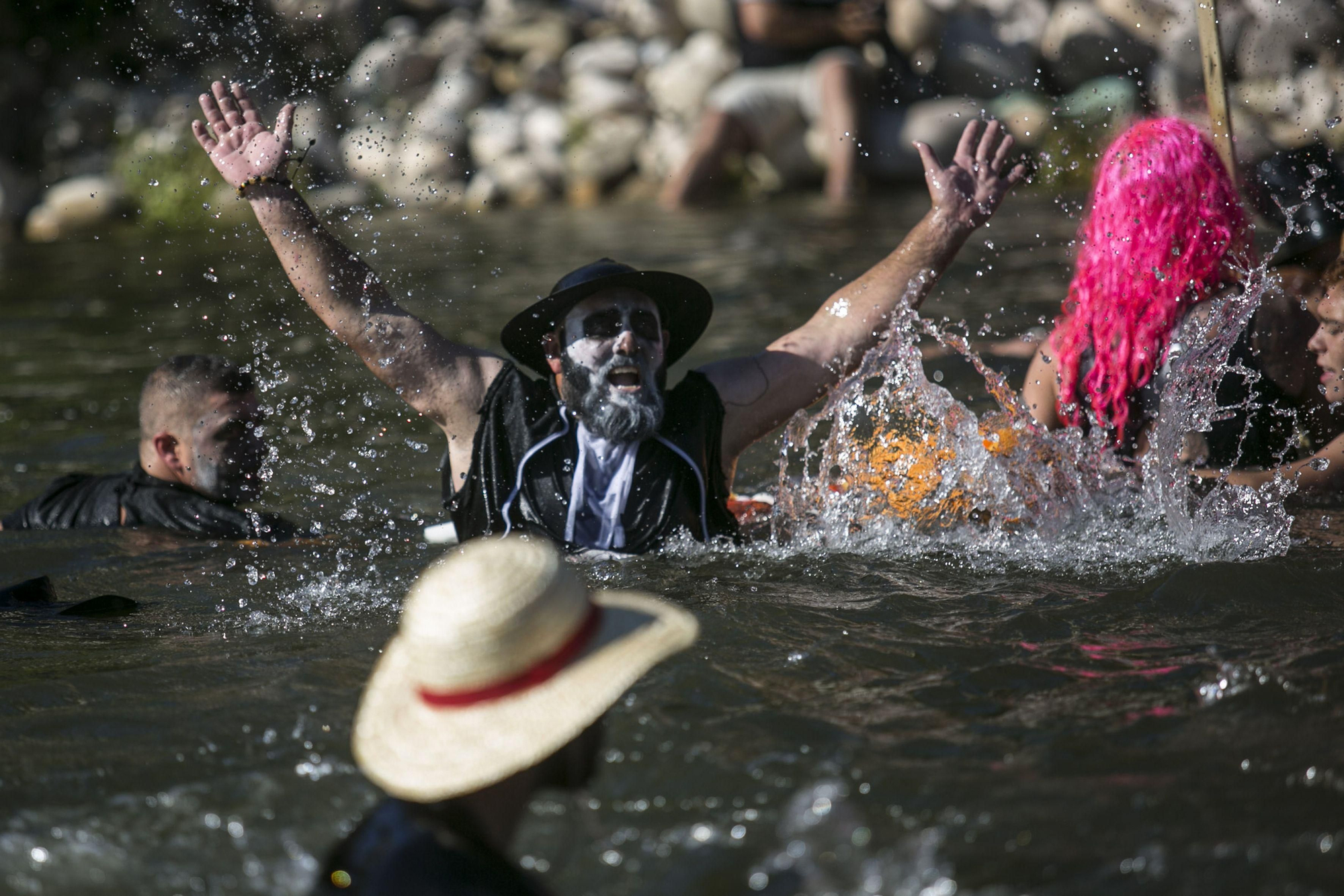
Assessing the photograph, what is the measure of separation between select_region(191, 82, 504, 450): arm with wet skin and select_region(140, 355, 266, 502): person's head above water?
1.12 m

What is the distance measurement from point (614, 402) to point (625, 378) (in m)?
0.10

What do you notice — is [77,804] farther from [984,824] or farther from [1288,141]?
[1288,141]

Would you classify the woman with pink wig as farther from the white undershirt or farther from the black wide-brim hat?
the white undershirt

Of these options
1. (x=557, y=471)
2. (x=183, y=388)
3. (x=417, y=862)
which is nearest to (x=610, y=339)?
(x=557, y=471)

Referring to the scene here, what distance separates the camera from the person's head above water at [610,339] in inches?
175

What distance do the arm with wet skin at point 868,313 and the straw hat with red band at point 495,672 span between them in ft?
8.44

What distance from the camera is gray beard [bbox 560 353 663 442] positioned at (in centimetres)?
445

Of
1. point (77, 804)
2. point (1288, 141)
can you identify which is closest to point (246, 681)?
point (77, 804)

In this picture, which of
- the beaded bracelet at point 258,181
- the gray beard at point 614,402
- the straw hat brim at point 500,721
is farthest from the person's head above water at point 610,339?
the straw hat brim at point 500,721

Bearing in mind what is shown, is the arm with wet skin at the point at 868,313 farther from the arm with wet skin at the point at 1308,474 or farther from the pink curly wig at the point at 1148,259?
the arm with wet skin at the point at 1308,474

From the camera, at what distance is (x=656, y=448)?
15.1ft

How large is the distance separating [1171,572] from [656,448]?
1.68 meters

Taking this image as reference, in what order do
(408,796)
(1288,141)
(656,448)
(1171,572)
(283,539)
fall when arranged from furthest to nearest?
(1288,141) < (283,539) < (656,448) < (1171,572) < (408,796)

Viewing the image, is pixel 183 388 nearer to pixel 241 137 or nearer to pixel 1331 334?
pixel 241 137
